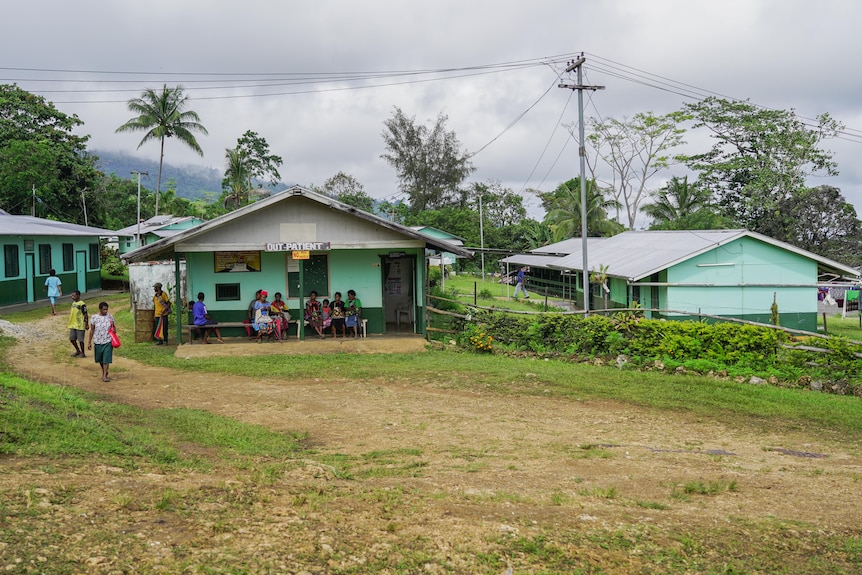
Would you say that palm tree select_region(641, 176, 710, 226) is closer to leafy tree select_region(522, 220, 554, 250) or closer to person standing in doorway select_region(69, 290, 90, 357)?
leafy tree select_region(522, 220, 554, 250)

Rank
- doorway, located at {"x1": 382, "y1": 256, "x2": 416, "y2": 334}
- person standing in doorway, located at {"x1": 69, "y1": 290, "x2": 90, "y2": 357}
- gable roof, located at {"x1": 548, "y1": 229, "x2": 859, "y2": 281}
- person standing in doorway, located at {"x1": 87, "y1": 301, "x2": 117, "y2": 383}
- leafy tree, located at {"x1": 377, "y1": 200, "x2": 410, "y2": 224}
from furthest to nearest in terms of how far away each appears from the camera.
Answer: leafy tree, located at {"x1": 377, "y1": 200, "x2": 410, "y2": 224} → gable roof, located at {"x1": 548, "y1": 229, "x2": 859, "y2": 281} → doorway, located at {"x1": 382, "y1": 256, "x2": 416, "y2": 334} → person standing in doorway, located at {"x1": 69, "y1": 290, "x2": 90, "y2": 357} → person standing in doorway, located at {"x1": 87, "y1": 301, "x2": 117, "y2": 383}

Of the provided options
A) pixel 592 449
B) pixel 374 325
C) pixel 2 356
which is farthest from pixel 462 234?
Answer: pixel 592 449

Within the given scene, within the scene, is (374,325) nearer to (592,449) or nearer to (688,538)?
(592,449)

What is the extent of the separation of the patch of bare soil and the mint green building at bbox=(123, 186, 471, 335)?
7414 mm

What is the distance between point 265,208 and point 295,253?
139cm

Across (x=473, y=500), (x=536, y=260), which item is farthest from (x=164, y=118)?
(x=473, y=500)

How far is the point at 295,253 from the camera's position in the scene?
1816 centimetres

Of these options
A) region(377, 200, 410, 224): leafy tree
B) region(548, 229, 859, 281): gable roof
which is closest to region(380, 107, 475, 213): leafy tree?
region(377, 200, 410, 224): leafy tree

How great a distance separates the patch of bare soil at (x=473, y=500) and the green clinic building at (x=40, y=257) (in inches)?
711

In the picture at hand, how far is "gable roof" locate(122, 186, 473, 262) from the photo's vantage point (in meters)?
17.3

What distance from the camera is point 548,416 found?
11.2 meters

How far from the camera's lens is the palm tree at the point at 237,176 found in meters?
49.6

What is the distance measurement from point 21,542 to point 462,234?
5324 cm

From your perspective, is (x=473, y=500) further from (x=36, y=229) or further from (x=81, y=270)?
(x=81, y=270)
